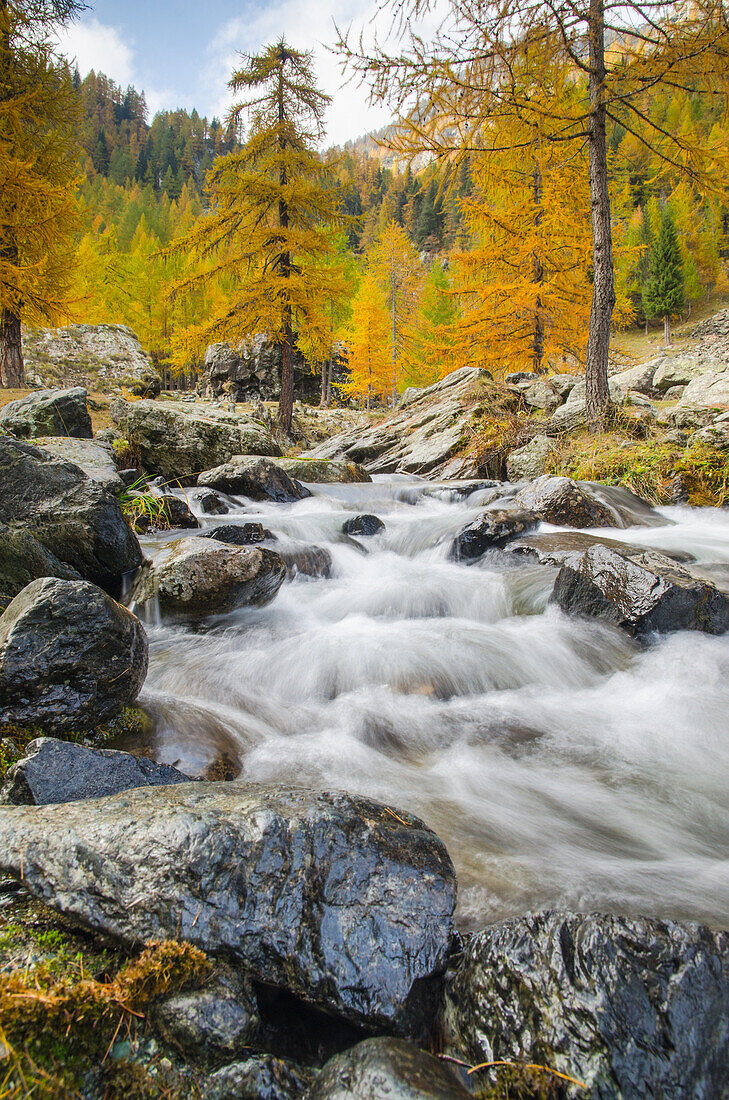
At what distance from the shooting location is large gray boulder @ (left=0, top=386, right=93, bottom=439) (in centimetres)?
799

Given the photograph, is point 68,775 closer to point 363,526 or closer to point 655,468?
point 363,526

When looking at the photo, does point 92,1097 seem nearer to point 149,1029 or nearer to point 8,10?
point 149,1029

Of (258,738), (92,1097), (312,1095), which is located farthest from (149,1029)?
(258,738)

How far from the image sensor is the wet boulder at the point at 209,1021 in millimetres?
1073

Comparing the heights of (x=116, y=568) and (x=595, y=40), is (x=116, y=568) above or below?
below

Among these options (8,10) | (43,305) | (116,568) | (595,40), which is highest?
(8,10)

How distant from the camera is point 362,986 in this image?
1.28 meters

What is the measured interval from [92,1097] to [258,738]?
224 cm

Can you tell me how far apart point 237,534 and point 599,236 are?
820 cm

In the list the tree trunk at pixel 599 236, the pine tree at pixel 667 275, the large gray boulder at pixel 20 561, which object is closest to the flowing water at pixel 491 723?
the large gray boulder at pixel 20 561

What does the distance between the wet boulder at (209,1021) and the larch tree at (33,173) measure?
14417 mm

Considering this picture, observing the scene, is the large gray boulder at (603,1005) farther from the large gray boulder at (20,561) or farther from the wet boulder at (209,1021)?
the large gray boulder at (20,561)

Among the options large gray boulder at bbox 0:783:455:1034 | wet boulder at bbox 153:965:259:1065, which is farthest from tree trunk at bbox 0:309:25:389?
wet boulder at bbox 153:965:259:1065

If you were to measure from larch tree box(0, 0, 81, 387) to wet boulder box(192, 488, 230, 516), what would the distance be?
809 cm
